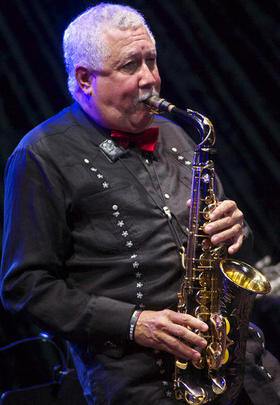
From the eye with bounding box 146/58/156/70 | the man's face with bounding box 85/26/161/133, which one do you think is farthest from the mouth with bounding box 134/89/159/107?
the eye with bounding box 146/58/156/70

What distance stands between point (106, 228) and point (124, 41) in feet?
2.28

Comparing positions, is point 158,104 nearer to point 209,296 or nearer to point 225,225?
point 225,225

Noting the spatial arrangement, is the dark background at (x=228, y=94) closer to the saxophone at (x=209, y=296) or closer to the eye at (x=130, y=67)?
the eye at (x=130, y=67)

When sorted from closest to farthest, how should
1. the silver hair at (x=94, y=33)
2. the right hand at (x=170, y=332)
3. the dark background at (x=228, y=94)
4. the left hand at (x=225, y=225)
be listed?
the right hand at (x=170, y=332) → the left hand at (x=225, y=225) → the silver hair at (x=94, y=33) → the dark background at (x=228, y=94)

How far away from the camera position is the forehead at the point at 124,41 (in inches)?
68.4

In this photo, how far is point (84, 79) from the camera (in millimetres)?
1819

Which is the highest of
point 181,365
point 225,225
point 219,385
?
point 225,225

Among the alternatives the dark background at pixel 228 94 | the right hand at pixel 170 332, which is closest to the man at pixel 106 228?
the right hand at pixel 170 332

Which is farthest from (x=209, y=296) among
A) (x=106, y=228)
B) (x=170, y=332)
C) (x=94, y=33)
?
(x=94, y=33)

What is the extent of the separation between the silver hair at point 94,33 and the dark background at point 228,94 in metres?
0.66

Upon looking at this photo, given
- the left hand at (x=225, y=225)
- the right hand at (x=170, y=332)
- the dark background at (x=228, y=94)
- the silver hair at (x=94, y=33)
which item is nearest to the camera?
the right hand at (x=170, y=332)

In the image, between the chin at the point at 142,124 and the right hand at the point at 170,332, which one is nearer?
the right hand at the point at 170,332

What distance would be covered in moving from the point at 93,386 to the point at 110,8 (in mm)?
1396

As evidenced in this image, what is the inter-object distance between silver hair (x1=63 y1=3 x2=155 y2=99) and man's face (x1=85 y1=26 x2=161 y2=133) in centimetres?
3
